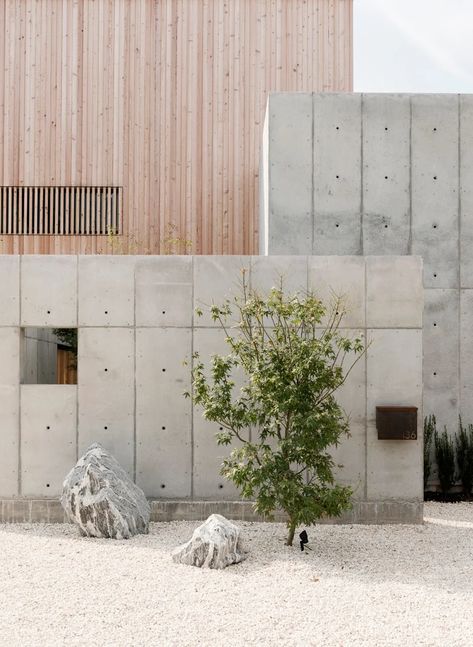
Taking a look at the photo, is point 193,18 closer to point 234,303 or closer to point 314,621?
point 234,303

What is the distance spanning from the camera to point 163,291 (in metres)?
8.60

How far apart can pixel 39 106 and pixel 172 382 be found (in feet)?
24.5

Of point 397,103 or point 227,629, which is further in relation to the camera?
point 397,103

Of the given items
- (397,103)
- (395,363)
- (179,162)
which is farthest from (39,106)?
(395,363)

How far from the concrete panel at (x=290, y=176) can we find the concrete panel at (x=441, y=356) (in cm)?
192

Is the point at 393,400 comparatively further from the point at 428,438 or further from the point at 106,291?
the point at 106,291

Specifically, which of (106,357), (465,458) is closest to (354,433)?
(465,458)

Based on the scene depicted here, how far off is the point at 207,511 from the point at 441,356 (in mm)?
4039

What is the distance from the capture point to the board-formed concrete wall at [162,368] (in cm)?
849

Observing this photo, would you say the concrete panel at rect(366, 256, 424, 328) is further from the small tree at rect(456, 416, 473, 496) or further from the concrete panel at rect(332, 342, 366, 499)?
the small tree at rect(456, 416, 473, 496)

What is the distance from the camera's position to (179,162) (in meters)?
13.7

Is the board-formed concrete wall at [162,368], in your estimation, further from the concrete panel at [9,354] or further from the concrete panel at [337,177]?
the concrete panel at [337,177]

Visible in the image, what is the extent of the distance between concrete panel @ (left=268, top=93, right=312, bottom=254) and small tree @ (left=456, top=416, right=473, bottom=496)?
324 centimetres

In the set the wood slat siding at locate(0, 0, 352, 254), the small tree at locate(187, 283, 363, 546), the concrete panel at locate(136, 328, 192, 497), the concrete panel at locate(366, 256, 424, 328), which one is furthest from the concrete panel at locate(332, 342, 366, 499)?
the wood slat siding at locate(0, 0, 352, 254)
